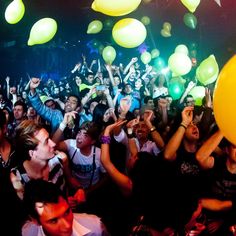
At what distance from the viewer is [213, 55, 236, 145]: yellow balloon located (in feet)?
4.44

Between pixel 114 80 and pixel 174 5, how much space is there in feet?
9.59

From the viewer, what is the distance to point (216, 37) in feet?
24.6

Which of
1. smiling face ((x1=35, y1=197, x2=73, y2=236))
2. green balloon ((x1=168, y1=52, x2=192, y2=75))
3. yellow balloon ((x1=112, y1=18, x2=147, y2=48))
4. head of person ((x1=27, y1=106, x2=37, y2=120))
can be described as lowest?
head of person ((x1=27, y1=106, x2=37, y2=120))

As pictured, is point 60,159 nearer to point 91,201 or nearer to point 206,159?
point 91,201

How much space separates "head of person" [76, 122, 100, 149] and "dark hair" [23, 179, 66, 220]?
92 centimetres

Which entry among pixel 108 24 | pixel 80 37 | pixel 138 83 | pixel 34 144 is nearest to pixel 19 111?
pixel 34 144

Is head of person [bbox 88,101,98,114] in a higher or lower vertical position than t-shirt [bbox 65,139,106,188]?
lower

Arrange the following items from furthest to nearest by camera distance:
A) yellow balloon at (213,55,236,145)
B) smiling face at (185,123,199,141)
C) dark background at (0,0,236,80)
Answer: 1. dark background at (0,0,236,80)
2. smiling face at (185,123,199,141)
3. yellow balloon at (213,55,236,145)

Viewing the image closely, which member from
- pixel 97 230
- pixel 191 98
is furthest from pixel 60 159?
pixel 191 98

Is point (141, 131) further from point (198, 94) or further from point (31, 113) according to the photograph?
point (198, 94)

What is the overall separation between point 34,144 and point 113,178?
514 mm

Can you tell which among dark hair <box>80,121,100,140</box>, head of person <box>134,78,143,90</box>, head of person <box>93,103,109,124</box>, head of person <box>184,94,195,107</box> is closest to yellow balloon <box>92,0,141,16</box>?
dark hair <box>80,121,100,140</box>

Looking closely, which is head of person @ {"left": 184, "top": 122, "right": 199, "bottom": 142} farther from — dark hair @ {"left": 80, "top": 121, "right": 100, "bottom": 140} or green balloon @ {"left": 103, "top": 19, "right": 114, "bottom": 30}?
green balloon @ {"left": 103, "top": 19, "right": 114, "bottom": 30}

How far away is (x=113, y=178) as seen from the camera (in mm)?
2158
